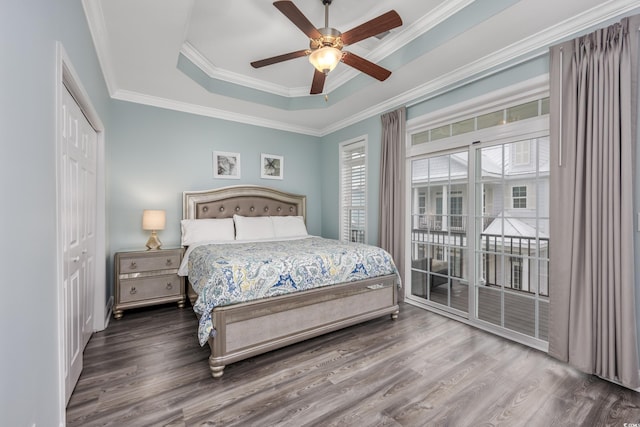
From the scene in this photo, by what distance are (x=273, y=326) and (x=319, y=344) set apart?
54 cm

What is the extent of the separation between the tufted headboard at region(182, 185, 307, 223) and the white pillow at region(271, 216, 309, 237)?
356mm

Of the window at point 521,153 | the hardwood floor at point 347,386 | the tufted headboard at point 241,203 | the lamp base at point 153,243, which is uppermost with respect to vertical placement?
the window at point 521,153

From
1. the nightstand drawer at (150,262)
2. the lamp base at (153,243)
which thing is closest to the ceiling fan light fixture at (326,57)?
the nightstand drawer at (150,262)

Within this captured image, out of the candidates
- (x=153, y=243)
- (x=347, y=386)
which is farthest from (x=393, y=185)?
(x=153, y=243)

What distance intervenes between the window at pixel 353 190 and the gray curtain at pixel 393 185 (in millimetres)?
480

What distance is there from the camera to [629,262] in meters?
1.93

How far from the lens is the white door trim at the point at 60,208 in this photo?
1.45 m

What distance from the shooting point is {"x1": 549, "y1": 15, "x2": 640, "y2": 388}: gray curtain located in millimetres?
1948

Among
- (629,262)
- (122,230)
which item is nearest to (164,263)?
(122,230)

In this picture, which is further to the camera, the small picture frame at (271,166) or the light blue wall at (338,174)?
the small picture frame at (271,166)

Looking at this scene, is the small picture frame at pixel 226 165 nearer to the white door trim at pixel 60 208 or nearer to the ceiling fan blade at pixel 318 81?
the white door trim at pixel 60 208

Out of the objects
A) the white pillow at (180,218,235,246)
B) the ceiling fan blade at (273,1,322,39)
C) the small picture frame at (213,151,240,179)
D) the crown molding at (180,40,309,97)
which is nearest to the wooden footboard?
the white pillow at (180,218,235,246)

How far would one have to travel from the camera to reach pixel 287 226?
436 centimetres

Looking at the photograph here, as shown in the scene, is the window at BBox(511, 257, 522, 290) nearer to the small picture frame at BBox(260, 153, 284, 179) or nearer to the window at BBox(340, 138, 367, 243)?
the window at BBox(340, 138, 367, 243)
